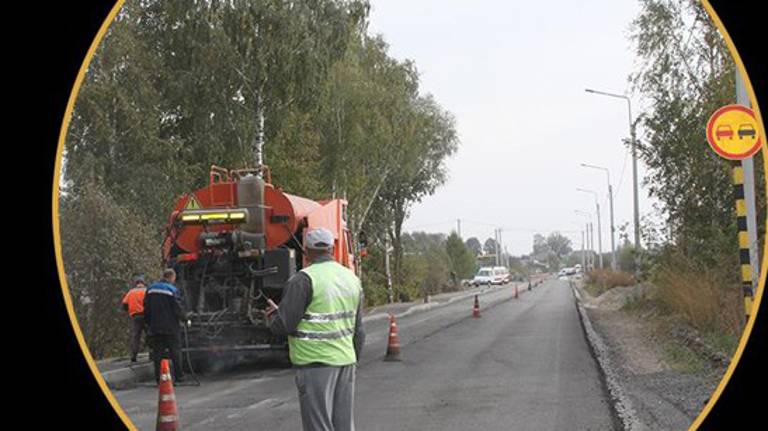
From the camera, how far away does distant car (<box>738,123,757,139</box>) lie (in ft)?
23.0

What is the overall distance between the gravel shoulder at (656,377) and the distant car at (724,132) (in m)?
2.42

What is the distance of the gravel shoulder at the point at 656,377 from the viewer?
8.33m

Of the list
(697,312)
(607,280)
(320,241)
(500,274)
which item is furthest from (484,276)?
(320,241)

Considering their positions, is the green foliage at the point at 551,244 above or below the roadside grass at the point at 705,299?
above

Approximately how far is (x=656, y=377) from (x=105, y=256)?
8384 mm

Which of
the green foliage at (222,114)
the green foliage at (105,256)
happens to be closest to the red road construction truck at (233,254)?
Result: the green foliage at (105,256)

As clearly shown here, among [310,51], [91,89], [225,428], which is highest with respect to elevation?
[310,51]

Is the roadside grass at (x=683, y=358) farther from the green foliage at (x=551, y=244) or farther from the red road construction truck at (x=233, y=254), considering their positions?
the red road construction truck at (x=233, y=254)

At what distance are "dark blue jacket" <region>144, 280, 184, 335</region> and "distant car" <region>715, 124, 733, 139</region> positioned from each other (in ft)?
24.6

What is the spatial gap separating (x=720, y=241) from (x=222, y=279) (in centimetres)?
683

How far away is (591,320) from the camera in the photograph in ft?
80.4

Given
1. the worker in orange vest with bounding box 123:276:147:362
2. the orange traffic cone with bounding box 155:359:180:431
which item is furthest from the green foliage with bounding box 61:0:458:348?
the orange traffic cone with bounding box 155:359:180:431

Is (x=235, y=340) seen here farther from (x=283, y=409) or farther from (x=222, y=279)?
(x=283, y=409)

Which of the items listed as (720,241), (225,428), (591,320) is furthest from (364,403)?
(591,320)
